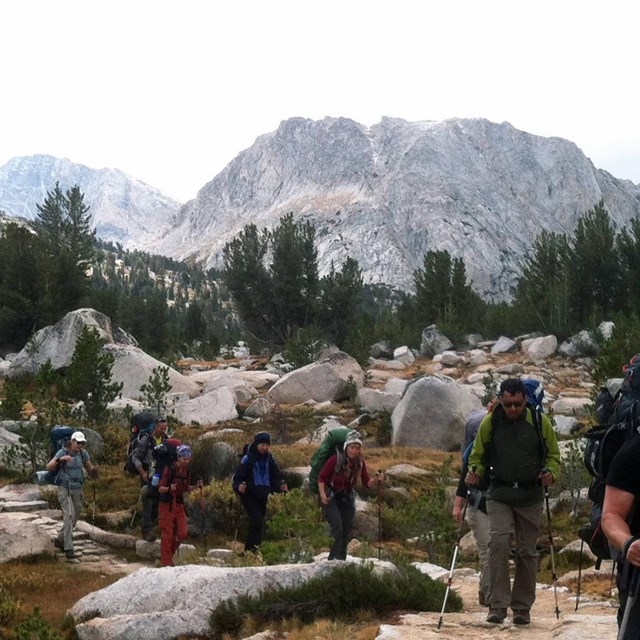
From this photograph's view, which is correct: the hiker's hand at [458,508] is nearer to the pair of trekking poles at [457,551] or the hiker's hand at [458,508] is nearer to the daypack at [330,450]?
the pair of trekking poles at [457,551]

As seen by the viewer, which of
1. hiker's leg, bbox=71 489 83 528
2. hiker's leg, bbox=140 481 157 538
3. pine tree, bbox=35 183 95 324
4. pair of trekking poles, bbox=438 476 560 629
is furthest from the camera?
pine tree, bbox=35 183 95 324

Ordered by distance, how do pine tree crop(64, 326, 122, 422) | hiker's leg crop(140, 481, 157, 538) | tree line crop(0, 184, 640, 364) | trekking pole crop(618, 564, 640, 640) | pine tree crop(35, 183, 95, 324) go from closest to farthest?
trekking pole crop(618, 564, 640, 640)
hiker's leg crop(140, 481, 157, 538)
pine tree crop(64, 326, 122, 422)
pine tree crop(35, 183, 95, 324)
tree line crop(0, 184, 640, 364)

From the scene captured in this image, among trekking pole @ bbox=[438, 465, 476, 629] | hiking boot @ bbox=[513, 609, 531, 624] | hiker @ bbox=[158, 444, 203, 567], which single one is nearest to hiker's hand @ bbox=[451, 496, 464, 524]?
trekking pole @ bbox=[438, 465, 476, 629]

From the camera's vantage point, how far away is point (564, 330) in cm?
4931

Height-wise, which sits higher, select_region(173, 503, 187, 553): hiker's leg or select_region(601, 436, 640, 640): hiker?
select_region(601, 436, 640, 640): hiker

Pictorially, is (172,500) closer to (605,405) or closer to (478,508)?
(478,508)

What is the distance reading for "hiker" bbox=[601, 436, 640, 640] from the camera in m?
3.49

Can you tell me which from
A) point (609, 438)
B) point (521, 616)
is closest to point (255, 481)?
point (521, 616)

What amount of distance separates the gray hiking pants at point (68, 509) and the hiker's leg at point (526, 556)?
8.11 m

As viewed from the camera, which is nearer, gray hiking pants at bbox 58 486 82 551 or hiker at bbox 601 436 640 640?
hiker at bbox 601 436 640 640

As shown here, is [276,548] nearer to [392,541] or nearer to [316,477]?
[316,477]

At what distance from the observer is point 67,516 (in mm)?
13141

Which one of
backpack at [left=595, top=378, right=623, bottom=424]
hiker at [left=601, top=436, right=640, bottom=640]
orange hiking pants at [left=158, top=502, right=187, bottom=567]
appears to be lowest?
orange hiking pants at [left=158, top=502, right=187, bottom=567]

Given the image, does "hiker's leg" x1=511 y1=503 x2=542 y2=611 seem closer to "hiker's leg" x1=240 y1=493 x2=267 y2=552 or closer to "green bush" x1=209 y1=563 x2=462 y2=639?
"green bush" x1=209 y1=563 x2=462 y2=639
